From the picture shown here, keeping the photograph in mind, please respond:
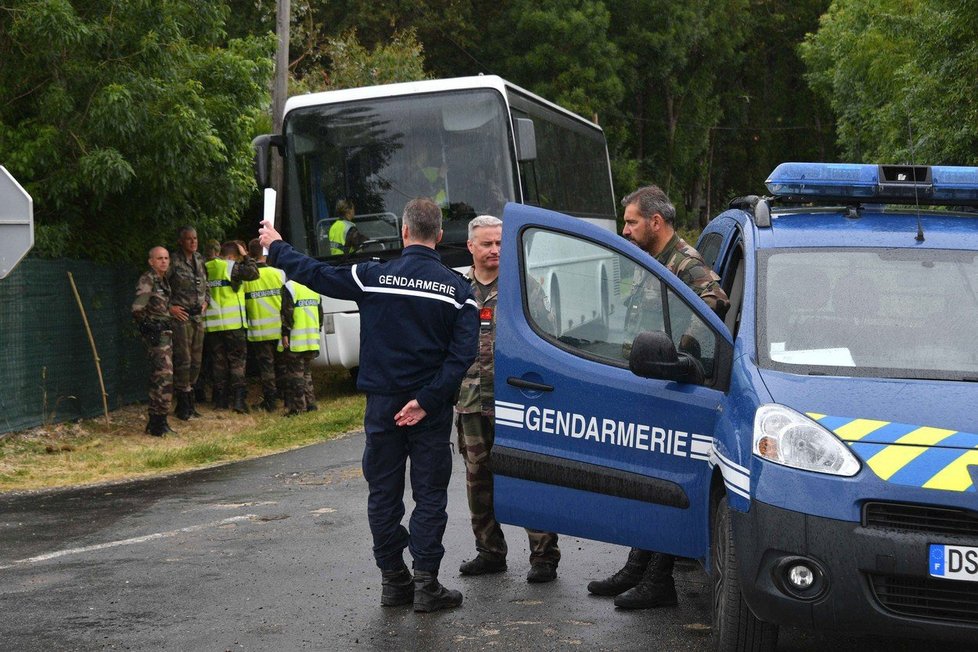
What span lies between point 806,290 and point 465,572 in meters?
2.40

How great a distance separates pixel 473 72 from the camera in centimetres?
4219

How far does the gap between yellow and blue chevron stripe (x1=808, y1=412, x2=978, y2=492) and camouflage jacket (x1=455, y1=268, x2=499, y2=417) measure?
7.75ft

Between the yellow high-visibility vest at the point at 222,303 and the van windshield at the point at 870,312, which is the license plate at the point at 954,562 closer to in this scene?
the van windshield at the point at 870,312

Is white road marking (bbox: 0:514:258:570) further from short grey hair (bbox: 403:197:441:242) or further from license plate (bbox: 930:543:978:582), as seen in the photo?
license plate (bbox: 930:543:978:582)

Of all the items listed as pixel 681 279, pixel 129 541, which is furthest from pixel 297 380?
pixel 681 279

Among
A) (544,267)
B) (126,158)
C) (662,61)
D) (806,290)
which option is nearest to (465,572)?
(544,267)

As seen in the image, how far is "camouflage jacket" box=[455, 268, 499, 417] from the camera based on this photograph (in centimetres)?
695

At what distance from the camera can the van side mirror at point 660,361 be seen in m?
5.32

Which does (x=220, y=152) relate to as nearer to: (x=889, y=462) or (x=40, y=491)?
(x=40, y=491)

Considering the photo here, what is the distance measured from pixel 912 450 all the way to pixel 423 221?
2.59 meters

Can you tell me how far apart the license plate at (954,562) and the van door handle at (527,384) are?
5.96ft

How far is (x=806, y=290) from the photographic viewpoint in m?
5.73

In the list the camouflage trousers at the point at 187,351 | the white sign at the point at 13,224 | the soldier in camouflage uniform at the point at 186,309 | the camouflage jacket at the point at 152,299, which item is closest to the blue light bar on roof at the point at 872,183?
the white sign at the point at 13,224

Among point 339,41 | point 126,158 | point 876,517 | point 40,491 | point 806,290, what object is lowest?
point 40,491
